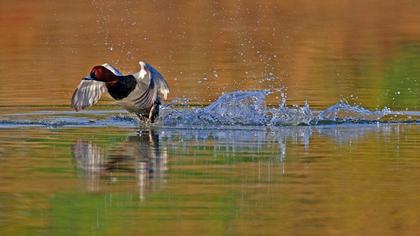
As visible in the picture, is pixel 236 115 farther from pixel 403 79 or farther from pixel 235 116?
pixel 403 79

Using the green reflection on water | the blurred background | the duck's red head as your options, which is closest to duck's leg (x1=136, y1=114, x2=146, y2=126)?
the duck's red head

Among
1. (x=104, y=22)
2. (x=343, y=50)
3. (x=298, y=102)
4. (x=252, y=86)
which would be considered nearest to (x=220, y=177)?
(x=298, y=102)

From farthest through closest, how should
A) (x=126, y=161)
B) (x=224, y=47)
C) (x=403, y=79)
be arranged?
(x=224, y=47) → (x=403, y=79) → (x=126, y=161)

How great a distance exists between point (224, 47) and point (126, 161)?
11585 mm

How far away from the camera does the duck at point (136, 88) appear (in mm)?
13398

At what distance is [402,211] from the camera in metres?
8.69

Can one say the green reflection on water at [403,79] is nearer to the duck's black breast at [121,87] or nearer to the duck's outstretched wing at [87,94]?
the duck's black breast at [121,87]

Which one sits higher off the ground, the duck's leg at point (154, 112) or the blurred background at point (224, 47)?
the blurred background at point (224, 47)

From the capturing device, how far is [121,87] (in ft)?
43.9

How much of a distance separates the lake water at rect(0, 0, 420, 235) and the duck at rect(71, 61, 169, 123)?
0.15 metres

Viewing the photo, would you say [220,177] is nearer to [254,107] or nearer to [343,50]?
[254,107]

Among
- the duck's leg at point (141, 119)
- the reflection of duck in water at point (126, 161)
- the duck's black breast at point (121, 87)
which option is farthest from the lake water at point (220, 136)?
the duck's black breast at point (121, 87)

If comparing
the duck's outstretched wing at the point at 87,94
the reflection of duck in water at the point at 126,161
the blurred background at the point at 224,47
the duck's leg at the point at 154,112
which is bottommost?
the reflection of duck in water at the point at 126,161

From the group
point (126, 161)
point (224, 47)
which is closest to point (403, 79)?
point (224, 47)
